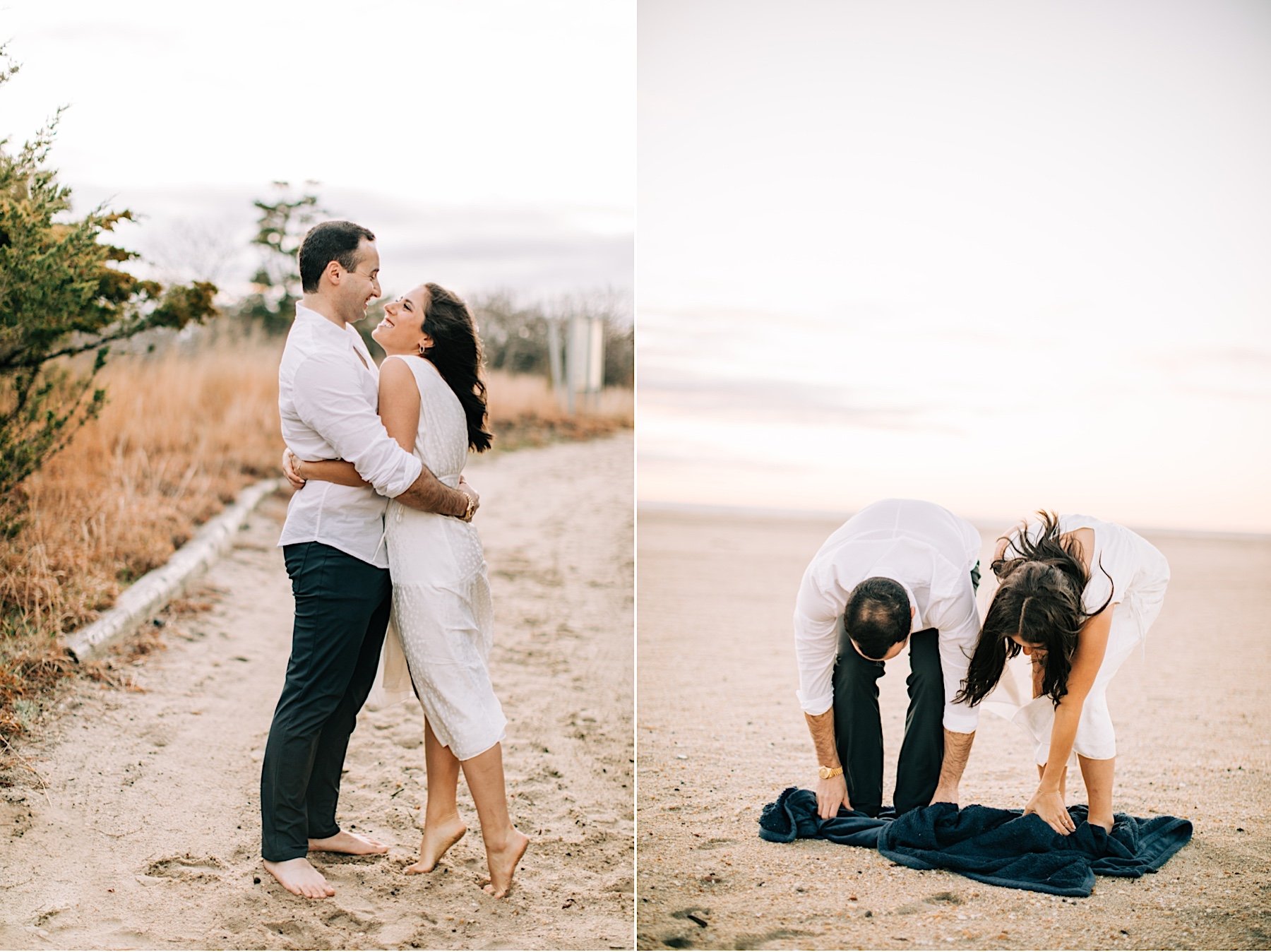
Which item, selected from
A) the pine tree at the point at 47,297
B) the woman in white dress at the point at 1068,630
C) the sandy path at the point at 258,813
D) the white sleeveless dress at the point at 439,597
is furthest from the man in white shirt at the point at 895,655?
the pine tree at the point at 47,297

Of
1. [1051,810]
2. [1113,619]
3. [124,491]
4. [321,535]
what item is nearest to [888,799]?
[1051,810]

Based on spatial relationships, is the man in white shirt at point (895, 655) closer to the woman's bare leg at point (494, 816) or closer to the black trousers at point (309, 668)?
the woman's bare leg at point (494, 816)

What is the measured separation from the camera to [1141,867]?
3.12 metres

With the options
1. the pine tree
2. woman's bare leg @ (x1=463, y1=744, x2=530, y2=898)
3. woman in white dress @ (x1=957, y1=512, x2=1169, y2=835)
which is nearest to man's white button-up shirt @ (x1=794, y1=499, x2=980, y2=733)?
woman in white dress @ (x1=957, y1=512, x2=1169, y2=835)

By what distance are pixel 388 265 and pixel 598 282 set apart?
583 cm

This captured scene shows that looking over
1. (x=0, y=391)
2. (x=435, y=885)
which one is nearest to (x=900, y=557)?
(x=435, y=885)

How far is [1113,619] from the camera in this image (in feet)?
10.8

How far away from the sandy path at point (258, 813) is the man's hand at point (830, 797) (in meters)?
0.61

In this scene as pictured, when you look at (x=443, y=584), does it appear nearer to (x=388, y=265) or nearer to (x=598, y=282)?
(x=388, y=265)

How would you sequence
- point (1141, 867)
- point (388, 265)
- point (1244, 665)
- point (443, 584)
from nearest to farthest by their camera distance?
point (443, 584) < point (1141, 867) < point (1244, 665) < point (388, 265)

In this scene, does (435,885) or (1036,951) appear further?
(435,885)

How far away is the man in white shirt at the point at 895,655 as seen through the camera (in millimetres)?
3266

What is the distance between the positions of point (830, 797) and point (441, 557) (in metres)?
1.47

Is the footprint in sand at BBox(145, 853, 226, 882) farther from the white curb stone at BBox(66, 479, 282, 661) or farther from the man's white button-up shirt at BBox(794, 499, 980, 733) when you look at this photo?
the man's white button-up shirt at BBox(794, 499, 980, 733)
